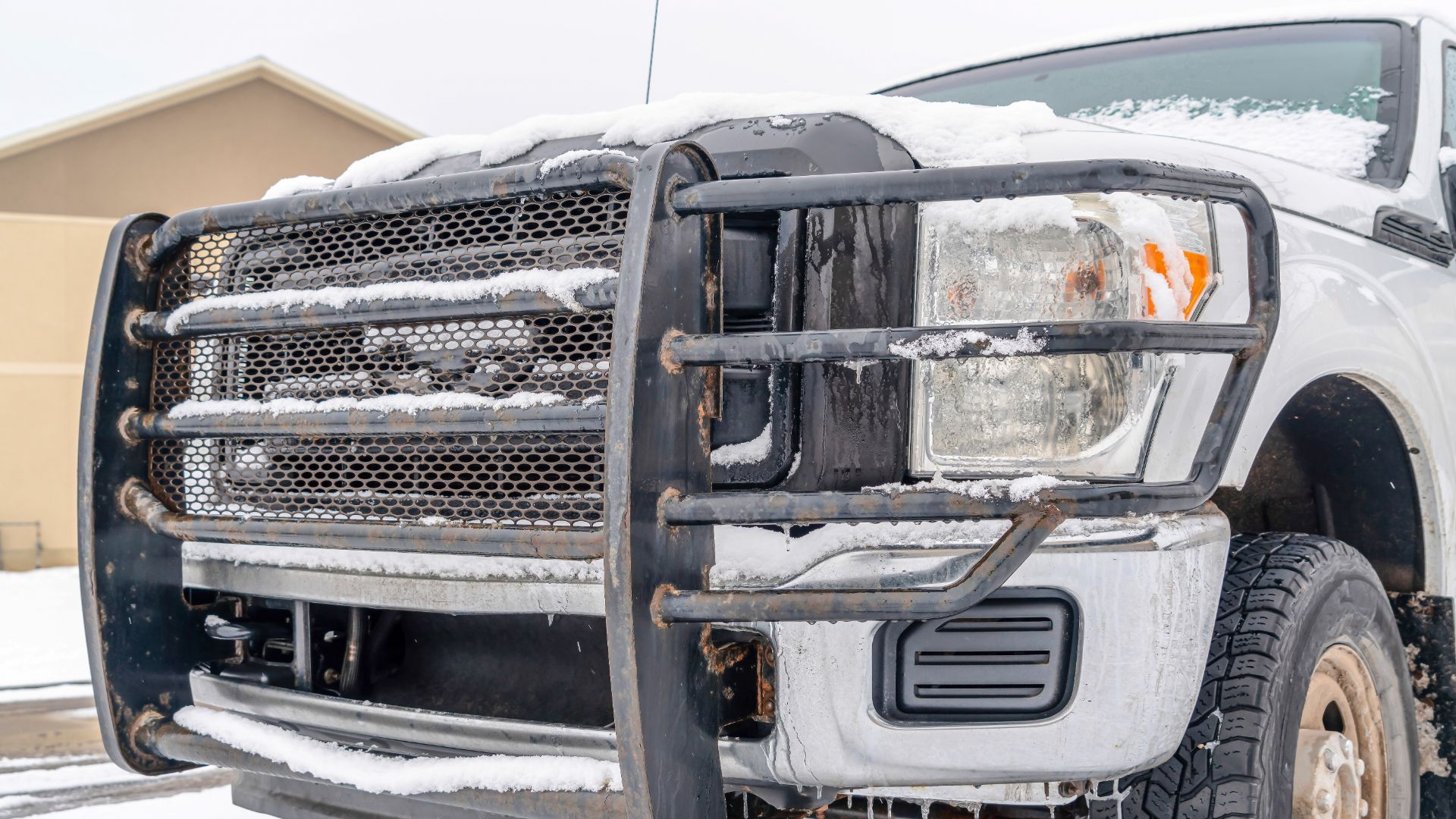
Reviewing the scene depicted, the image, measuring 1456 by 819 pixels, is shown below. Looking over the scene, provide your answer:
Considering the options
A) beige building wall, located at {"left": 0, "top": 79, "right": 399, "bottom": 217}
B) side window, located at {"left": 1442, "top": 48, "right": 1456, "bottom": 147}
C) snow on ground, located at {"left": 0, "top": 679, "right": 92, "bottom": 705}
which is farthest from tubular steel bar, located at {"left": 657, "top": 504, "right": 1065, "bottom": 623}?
beige building wall, located at {"left": 0, "top": 79, "right": 399, "bottom": 217}

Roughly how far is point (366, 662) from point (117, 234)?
0.91 m

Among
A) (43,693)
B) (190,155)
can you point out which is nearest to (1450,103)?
(43,693)

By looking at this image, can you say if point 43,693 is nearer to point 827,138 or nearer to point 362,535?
point 362,535

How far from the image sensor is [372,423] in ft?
6.31

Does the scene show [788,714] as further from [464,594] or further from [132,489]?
[132,489]

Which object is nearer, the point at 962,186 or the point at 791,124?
the point at 962,186

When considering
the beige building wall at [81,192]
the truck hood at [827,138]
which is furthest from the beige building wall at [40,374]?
the truck hood at [827,138]

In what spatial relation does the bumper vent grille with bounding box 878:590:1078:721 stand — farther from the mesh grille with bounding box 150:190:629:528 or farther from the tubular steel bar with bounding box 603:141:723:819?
the mesh grille with bounding box 150:190:629:528

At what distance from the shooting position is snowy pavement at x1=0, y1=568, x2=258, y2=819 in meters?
4.03

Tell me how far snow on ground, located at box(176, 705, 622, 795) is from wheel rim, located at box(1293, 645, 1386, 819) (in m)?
1.15

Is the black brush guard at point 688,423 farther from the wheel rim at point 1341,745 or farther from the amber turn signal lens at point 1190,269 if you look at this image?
the wheel rim at point 1341,745

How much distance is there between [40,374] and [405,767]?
430 inches

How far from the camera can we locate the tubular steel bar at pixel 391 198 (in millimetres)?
1771

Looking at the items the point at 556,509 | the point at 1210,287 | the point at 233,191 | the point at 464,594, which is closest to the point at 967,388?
the point at 1210,287
